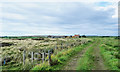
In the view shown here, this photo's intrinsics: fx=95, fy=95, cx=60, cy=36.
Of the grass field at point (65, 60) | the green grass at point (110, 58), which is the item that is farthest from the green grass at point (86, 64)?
the green grass at point (110, 58)

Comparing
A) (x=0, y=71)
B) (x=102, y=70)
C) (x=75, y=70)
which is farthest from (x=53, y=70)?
(x=0, y=71)

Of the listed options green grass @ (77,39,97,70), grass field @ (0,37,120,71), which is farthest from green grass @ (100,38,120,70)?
green grass @ (77,39,97,70)

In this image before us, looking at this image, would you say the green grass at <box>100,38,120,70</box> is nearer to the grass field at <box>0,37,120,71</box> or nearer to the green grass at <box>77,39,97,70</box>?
the grass field at <box>0,37,120,71</box>

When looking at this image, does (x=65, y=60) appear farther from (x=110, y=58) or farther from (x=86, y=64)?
(x=110, y=58)

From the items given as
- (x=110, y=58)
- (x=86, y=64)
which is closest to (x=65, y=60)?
(x=86, y=64)

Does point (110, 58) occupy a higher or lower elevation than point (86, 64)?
lower

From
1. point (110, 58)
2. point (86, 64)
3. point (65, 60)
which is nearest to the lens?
point (86, 64)

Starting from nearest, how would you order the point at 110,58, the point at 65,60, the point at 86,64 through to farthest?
the point at 86,64 < the point at 65,60 < the point at 110,58

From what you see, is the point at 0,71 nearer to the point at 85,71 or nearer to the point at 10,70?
the point at 10,70

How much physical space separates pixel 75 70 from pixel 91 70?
1.35m

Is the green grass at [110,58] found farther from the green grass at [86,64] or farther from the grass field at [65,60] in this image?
the green grass at [86,64]

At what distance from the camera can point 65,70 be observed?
7.97 metres

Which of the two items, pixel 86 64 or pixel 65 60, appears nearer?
pixel 86 64

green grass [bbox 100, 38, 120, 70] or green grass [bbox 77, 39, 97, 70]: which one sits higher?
green grass [bbox 77, 39, 97, 70]
